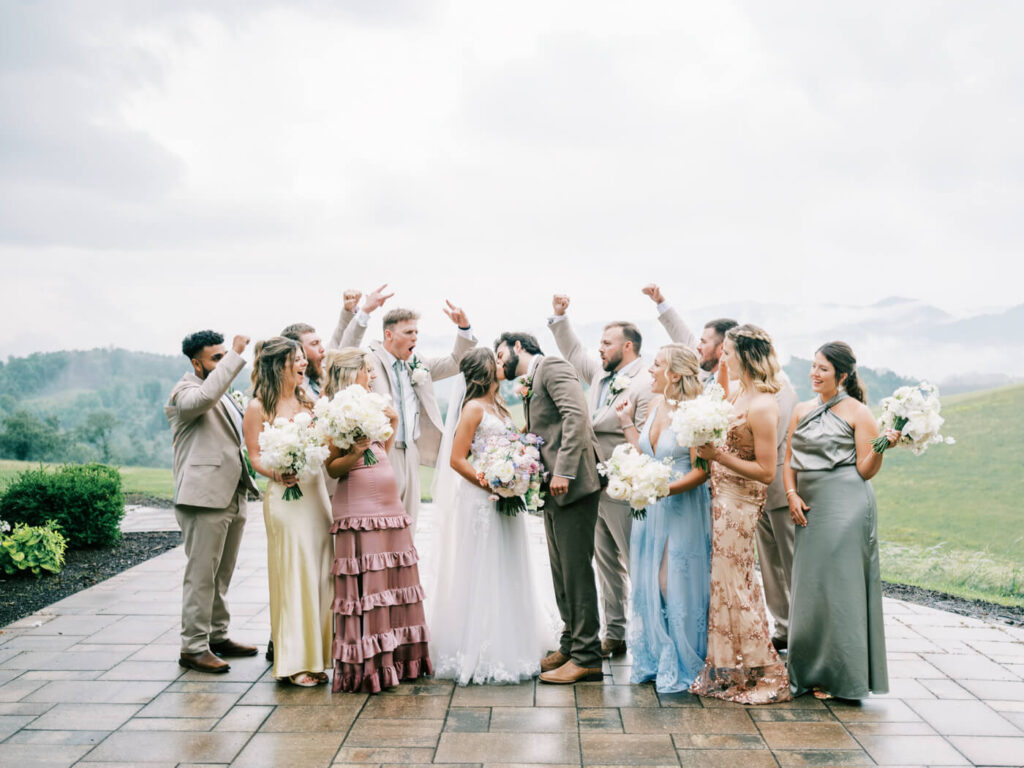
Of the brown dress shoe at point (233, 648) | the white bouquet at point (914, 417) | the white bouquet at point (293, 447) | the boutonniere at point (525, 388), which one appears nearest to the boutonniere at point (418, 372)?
the boutonniere at point (525, 388)

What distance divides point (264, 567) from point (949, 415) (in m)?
16.3

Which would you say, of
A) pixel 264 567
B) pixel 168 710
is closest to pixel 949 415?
pixel 264 567

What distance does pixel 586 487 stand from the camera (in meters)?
5.07

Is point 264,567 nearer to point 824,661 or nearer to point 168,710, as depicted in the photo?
point 168,710

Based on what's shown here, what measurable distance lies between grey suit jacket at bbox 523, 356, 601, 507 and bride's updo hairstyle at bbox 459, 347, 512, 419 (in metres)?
0.25

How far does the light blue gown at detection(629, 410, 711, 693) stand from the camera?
4.97m

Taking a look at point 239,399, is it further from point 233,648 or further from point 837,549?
point 837,549

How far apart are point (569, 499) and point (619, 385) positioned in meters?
1.03

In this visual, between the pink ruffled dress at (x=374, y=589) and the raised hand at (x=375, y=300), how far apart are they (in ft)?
5.18

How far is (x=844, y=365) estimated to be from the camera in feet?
16.1

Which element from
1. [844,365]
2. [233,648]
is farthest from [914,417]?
[233,648]

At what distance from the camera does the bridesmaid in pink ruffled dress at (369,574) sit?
495 cm

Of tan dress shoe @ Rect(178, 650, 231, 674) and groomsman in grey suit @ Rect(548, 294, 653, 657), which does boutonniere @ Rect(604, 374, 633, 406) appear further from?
tan dress shoe @ Rect(178, 650, 231, 674)

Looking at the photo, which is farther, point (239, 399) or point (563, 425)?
point (239, 399)
